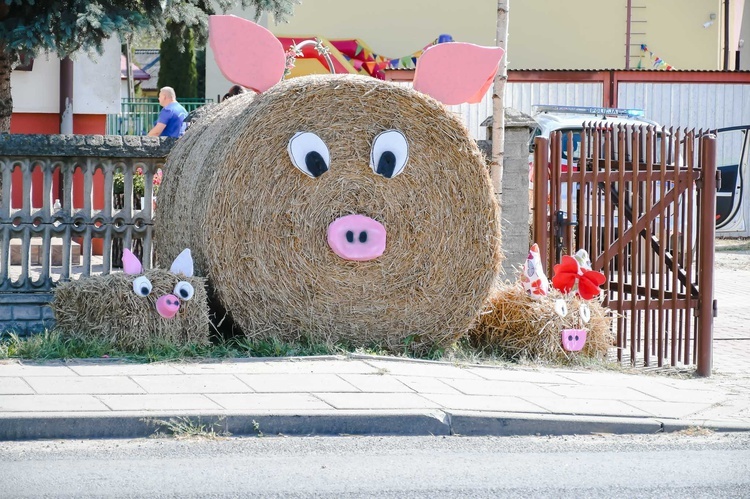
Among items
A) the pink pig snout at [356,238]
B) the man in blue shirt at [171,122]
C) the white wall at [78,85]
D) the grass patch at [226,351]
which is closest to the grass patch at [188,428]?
the grass patch at [226,351]

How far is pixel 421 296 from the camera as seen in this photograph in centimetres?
762

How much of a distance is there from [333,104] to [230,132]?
28.6 inches

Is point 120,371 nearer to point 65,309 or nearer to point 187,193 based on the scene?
point 65,309

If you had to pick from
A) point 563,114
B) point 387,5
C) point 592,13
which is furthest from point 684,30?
point 563,114

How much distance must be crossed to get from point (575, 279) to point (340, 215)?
190 cm

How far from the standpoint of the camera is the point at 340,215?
7.45 metres

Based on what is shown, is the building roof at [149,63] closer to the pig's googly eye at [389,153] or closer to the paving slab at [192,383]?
the pig's googly eye at [389,153]

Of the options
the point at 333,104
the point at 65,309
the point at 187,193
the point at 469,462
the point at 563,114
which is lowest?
the point at 469,462

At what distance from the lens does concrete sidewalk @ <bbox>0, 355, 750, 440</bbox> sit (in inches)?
217

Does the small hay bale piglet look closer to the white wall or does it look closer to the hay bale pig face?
the hay bale pig face

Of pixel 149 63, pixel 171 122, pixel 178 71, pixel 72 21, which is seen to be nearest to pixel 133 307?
pixel 72 21

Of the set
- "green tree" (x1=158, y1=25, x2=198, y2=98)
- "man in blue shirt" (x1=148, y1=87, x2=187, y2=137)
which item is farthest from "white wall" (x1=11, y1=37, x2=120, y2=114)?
"green tree" (x1=158, y1=25, x2=198, y2=98)

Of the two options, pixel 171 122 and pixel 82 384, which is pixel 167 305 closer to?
pixel 82 384

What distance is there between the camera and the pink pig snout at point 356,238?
7363 millimetres
